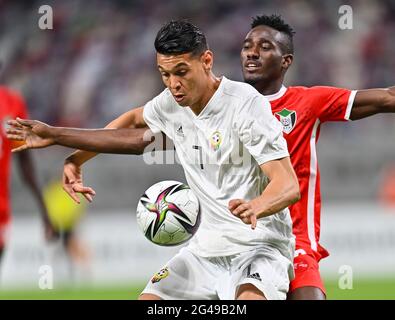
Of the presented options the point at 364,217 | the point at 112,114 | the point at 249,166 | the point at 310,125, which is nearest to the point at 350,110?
the point at 310,125

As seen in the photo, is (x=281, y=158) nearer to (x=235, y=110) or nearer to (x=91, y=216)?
(x=235, y=110)

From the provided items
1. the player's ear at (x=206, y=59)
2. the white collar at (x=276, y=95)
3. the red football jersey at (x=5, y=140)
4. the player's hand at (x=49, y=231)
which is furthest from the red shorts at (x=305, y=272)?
the red football jersey at (x=5, y=140)

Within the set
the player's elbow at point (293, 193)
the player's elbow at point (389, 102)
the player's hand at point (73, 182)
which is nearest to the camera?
the player's elbow at point (293, 193)

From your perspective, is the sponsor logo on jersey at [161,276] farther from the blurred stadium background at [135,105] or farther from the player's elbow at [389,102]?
the blurred stadium background at [135,105]

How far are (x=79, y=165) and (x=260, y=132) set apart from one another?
1.31m

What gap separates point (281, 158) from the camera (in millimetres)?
4633

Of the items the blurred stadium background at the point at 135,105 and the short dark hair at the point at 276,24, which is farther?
the blurred stadium background at the point at 135,105

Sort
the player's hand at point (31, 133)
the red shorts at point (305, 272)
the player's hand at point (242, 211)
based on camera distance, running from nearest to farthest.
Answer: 1. the player's hand at point (242, 211)
2. the player's hand at point (31, 133)
3. the red shorts at point (305, 272)

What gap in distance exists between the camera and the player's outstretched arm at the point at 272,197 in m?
4.20

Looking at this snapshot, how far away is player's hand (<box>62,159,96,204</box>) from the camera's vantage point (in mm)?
5173

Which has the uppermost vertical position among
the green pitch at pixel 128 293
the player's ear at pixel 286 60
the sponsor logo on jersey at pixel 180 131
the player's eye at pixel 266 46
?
the player's eye at pixel 266 46

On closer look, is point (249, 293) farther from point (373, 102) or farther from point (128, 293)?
point (128, 293)

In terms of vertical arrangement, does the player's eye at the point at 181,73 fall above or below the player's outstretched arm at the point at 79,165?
above

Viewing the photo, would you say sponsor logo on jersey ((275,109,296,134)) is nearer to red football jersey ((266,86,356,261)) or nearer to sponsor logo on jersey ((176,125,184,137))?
red football jersey ((266,86,356,261))
